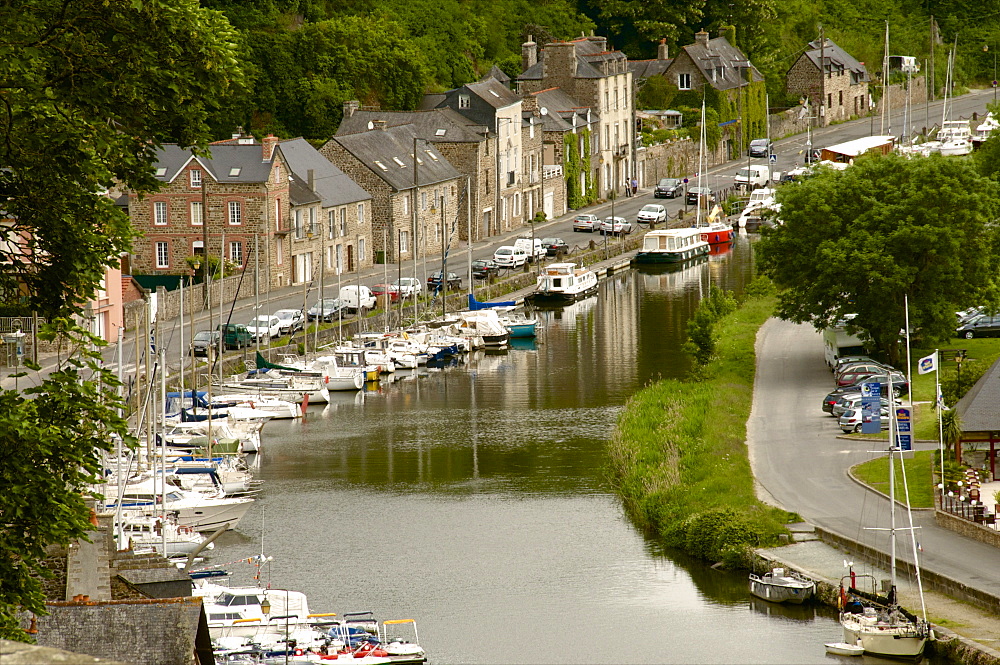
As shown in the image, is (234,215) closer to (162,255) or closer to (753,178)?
(162,255)

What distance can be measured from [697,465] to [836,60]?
329ft

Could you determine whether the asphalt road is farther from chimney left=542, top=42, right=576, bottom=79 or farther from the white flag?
chimney left=542, top=42, right=576, bottom=79

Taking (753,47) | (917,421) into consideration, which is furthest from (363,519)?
(753,47)

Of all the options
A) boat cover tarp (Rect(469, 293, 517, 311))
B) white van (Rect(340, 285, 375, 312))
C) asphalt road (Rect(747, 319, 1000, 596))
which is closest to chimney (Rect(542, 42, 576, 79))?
boat cover tarp (Rect(469, 293, 517, 311))

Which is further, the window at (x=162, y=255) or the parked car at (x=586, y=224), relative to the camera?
the parked car at (x=586, y=224)

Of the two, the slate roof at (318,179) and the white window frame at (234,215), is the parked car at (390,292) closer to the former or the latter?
the slate roof at (318,179)

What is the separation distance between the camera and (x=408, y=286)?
75.0 meters

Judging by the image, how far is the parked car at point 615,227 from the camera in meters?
94.1

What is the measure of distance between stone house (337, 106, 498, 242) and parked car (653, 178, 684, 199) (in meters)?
19.8

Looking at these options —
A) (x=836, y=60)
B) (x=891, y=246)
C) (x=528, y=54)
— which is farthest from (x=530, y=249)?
(x=836, y=60)

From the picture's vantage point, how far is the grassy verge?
39.2 m

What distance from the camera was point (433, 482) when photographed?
45844mm

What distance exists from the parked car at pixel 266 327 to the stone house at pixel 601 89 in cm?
4386

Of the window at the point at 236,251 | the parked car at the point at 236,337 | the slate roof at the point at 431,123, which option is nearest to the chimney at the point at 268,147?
the window at the point at 236,251
